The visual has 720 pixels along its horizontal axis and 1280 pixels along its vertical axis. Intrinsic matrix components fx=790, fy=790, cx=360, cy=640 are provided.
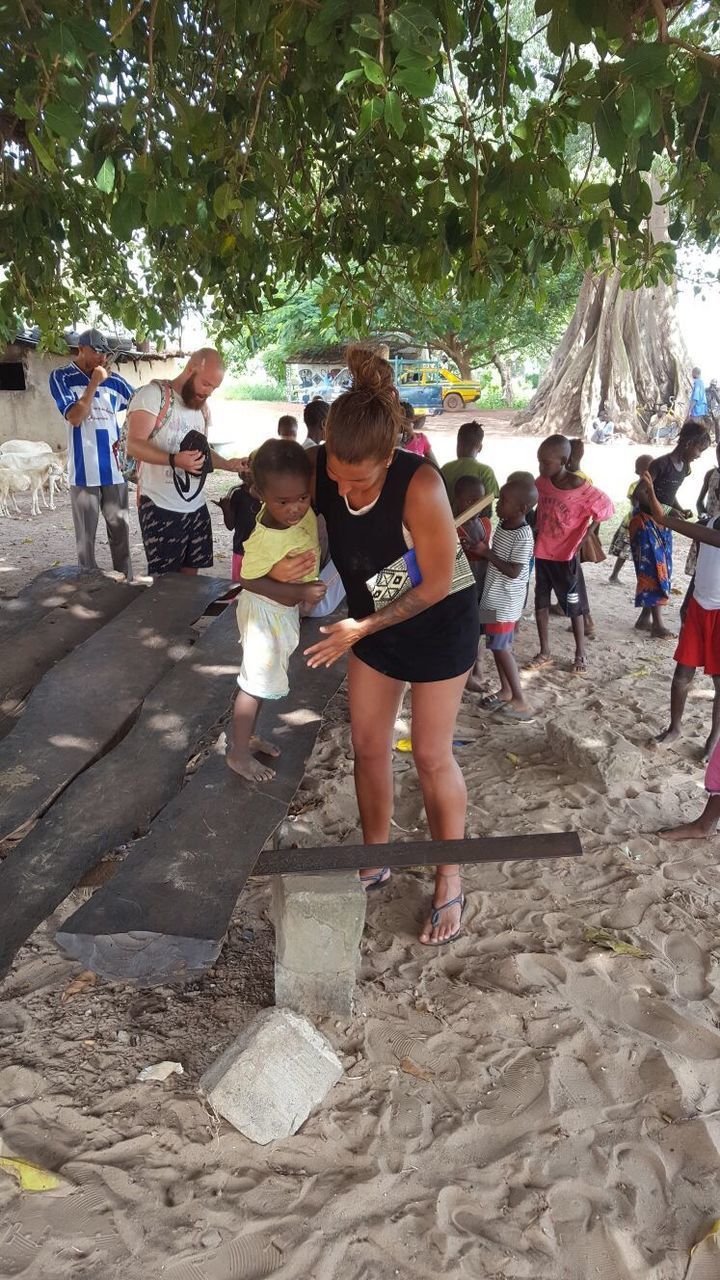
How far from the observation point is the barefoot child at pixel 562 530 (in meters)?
5.04

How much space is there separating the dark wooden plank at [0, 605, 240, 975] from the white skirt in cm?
58

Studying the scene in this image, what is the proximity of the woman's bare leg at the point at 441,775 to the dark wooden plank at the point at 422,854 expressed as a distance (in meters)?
0.08

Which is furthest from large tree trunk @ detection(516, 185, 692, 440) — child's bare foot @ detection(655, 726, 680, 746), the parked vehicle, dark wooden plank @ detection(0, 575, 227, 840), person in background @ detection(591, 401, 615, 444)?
dark wooden plank @ detection(0, 575, 227, 840)

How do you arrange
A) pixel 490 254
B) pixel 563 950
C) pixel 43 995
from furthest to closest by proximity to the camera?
pixel 490 254, pixel 563 950, pixel 43 995

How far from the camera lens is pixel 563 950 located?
8.69 ft

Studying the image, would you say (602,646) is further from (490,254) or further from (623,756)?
(490,254)

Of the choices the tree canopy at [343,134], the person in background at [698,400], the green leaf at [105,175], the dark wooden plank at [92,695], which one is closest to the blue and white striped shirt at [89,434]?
the tree canopy at [343,134]

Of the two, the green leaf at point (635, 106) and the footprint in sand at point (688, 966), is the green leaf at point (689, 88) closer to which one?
the green leaf at point (635, 106)

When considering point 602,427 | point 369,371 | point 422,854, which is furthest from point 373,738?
point 602,427

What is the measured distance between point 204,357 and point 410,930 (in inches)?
106

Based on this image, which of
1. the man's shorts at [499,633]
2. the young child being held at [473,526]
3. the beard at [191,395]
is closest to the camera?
the beard at [191,395]

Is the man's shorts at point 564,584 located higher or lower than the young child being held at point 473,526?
lower

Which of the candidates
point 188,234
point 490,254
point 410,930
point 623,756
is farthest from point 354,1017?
point 188,234

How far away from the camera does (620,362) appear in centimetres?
1781
